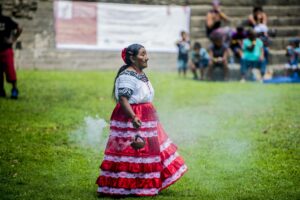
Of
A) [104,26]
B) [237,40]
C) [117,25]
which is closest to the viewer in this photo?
[237,40]

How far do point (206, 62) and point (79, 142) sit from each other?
444 inches

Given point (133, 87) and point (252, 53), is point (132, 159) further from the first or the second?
point (252, 53)

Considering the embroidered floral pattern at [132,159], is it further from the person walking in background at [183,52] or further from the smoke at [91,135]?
the person walking in background at [183,52]

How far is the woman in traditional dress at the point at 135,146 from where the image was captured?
730 centimetres

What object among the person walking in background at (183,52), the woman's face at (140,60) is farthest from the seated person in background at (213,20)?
the woman's face at (140,60)

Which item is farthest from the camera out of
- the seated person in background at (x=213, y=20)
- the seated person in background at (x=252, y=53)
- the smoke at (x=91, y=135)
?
the seated person in background at (x=213, y=20)

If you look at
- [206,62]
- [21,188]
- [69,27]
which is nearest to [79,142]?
[21,188]

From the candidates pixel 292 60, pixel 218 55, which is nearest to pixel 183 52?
pixel 218 55

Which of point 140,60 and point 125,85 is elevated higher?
point 140,60

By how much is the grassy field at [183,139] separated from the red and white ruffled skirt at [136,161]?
24 cm

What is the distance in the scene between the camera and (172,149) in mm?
7605

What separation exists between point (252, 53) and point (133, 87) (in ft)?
46.0

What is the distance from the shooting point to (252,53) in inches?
827

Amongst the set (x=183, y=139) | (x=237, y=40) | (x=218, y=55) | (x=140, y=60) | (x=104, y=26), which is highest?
(x=140, y=60)
